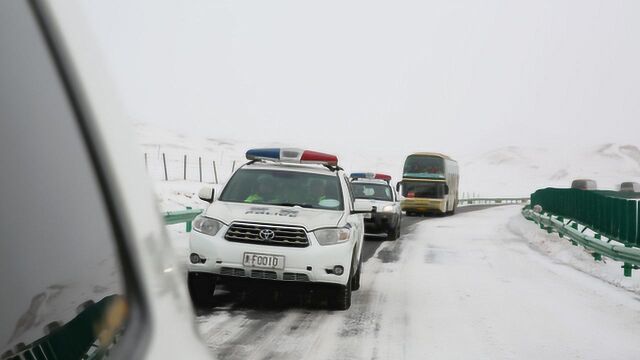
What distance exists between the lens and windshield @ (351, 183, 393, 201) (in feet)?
72.1

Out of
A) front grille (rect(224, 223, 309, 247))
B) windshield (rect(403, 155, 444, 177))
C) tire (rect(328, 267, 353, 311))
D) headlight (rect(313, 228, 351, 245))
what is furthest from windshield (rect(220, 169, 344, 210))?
windshield (rect(403, 155, 444, 177))

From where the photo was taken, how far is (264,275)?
318 inches

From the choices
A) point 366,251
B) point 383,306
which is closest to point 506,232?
point 366,251

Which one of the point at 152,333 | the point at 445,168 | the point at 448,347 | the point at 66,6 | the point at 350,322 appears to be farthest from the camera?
the point at 445,168

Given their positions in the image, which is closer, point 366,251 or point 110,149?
point 110,149

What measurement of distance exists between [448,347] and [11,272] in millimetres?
5706

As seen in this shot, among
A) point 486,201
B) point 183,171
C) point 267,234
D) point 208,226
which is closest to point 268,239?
point 267,234

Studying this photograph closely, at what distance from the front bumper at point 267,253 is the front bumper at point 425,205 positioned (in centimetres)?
3198

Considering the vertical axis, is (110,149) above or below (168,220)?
above

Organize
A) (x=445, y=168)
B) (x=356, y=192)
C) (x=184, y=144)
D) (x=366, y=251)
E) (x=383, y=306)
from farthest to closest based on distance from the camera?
(x=184, y=144) < (x=445, y=168) < (x=356, y=192) < (x=366, y=251) < (x=383, y=306)

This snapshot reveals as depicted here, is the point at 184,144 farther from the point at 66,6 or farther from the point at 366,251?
the point at 66,6

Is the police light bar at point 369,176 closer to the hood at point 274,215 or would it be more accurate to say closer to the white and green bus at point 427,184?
the hood at point 274,215

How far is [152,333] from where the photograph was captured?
1.39 meters

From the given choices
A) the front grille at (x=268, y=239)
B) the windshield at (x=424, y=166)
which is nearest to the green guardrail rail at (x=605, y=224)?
the front grille at (x=268, y=239)
